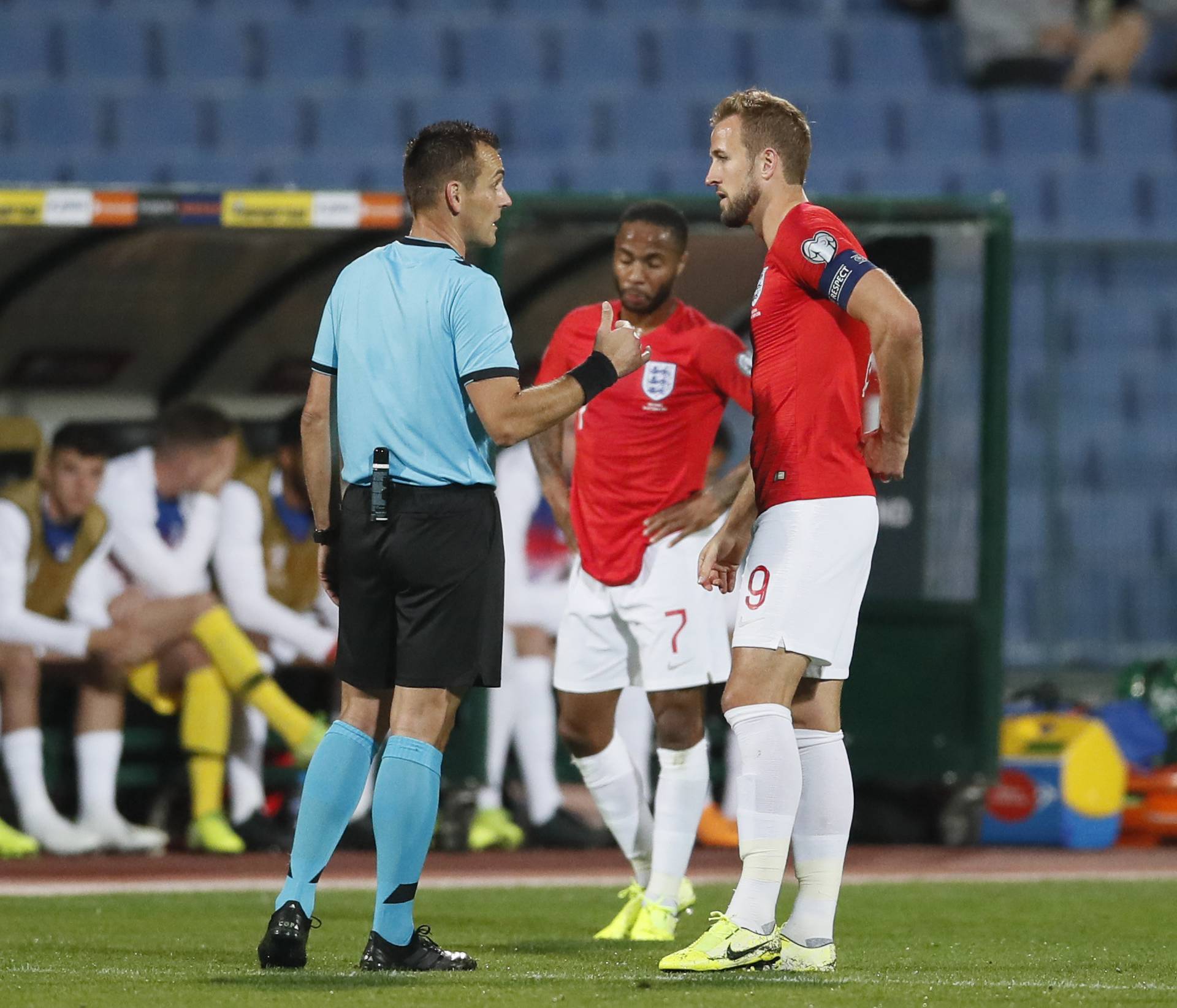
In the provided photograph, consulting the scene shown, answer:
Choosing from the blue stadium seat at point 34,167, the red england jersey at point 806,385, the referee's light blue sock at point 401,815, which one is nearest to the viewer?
the referee's light blue sock at point 401,815

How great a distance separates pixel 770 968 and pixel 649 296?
1.94 m

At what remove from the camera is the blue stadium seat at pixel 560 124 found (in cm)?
1241

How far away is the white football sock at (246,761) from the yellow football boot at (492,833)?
0.84 metres

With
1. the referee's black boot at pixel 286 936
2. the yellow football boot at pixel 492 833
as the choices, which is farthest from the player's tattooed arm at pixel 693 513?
the yellow football boot at pixel 492 833

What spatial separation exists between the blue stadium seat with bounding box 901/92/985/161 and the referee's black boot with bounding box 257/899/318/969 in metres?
9.27

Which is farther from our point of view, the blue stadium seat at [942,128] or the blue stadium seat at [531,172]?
the blue stadium seat at [942,128]

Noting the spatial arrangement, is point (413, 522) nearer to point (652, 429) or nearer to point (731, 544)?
point (731, 544)

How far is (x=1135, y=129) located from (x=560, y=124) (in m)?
3.66

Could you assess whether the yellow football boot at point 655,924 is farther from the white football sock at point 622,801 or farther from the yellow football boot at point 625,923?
the white football sock at point 622,801

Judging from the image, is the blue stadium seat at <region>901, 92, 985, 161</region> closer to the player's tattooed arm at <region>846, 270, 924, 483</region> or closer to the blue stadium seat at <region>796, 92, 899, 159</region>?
the blue stadium seat at <region>796, 92, 899, 159</region>

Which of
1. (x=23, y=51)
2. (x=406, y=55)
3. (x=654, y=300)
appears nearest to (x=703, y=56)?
(x=406, y=55)

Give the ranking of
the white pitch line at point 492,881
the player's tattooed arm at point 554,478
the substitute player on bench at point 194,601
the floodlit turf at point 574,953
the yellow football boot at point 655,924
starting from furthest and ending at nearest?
1. the substitute player on bench at point 194,601
2. the white pitch line at point 492,881
3. the player's tattooed arm at point 554,478
4. the yellow football boot at point 655,924
5. the floodlit turf at point 574,953

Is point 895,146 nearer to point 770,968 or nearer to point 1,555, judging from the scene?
point 1,555

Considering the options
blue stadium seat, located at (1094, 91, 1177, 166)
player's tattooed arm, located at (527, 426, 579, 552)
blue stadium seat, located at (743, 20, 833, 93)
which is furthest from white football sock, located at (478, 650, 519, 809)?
blue stadium seat, located at (1094, 91, 1177, 166)
